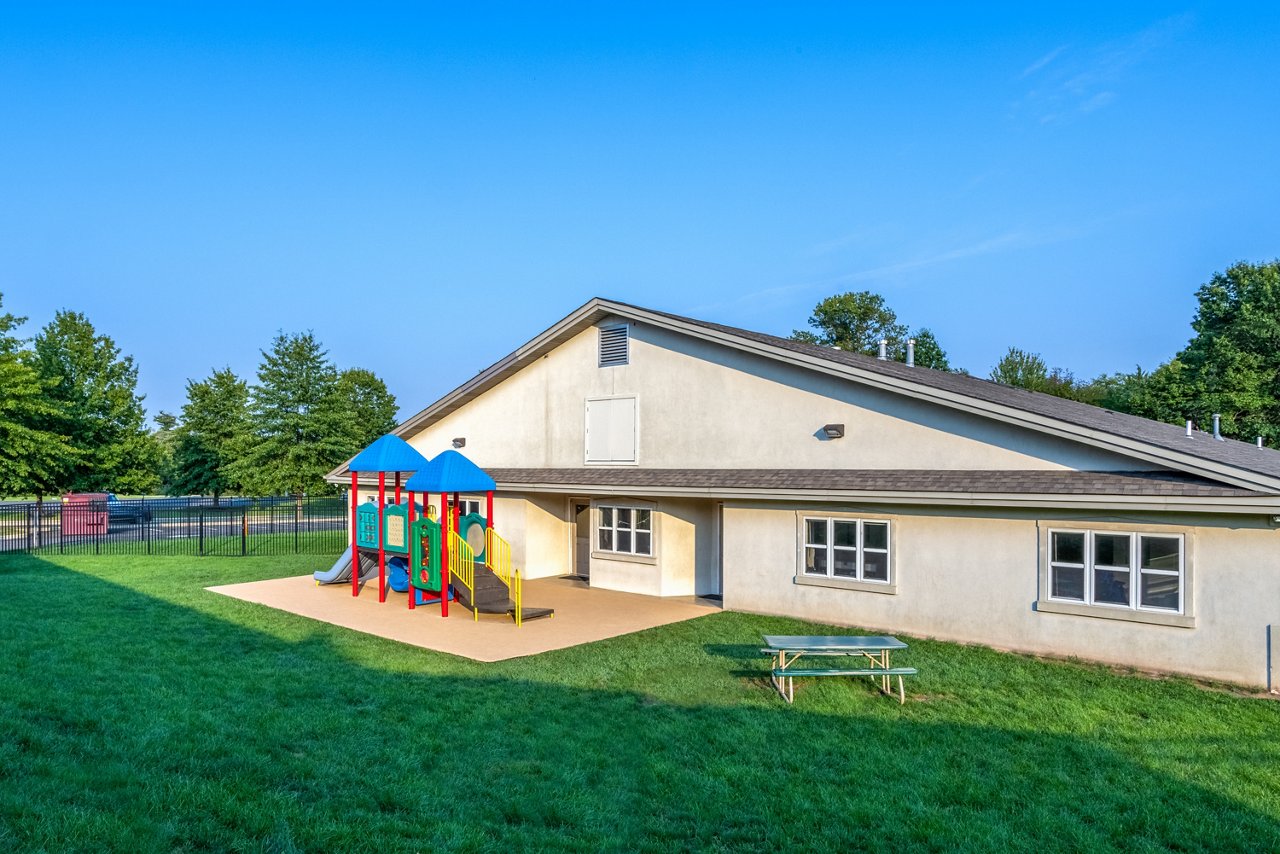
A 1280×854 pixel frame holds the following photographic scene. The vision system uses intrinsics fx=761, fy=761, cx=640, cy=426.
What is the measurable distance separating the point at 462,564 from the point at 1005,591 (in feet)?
33.1

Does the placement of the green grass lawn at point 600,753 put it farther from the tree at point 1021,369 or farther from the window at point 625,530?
the tree at point 1021,369

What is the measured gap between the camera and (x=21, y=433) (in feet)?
100

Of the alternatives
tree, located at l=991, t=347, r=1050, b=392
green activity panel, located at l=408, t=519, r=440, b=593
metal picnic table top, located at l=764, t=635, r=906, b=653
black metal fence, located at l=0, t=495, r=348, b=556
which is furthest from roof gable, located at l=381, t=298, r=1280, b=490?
tree, located at l=991, t=347, r=1050, b=392

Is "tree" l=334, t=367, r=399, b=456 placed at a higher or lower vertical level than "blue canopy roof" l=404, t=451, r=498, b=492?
higher

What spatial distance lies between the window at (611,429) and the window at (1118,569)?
9175mm

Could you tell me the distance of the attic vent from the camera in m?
18.1

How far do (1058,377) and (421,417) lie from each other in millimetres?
64205

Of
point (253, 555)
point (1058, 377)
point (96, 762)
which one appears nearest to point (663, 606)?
point (96, 762)

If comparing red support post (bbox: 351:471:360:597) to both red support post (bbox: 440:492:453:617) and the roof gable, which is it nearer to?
red support post (bbox: 440:492:453:617)

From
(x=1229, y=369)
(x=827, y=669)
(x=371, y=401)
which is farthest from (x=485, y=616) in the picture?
(x=371, y=401)

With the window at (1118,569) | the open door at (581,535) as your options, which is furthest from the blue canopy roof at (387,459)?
the window at (1118,569)

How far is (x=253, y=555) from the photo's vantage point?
2522 cm

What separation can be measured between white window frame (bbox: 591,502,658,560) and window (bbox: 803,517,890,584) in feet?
12.9

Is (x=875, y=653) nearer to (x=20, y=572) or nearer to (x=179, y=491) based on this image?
(x=20, y=572)
